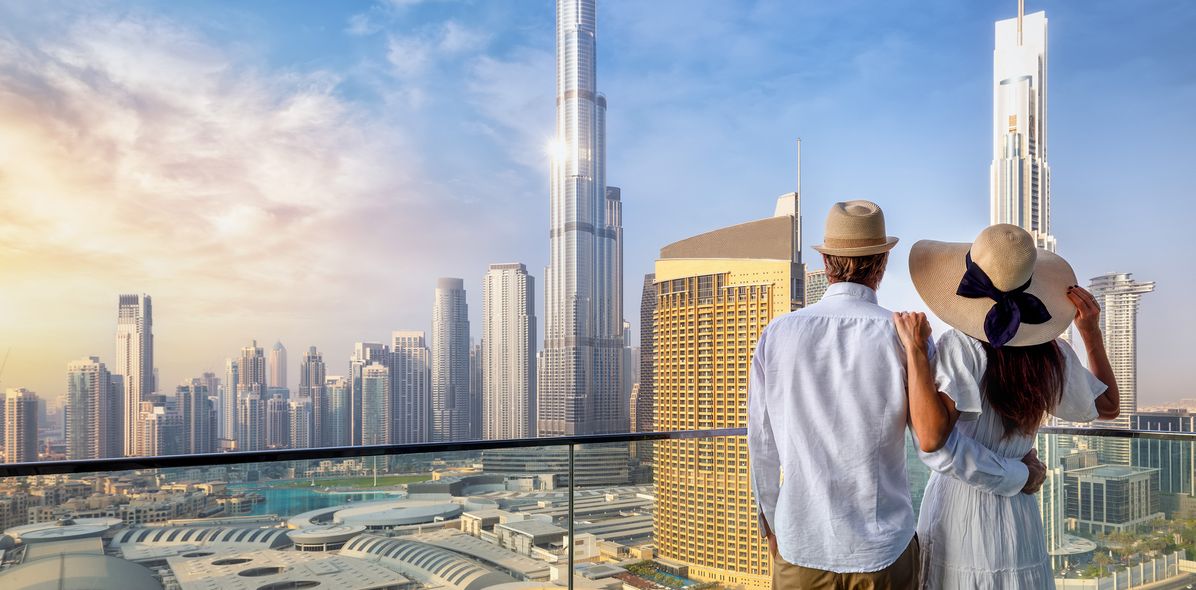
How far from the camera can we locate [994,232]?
1.52m

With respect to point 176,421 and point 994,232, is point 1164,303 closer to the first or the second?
point 994,232

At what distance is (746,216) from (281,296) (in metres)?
26.5

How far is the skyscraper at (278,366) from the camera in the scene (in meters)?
40.3

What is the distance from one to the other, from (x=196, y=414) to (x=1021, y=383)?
4200cm

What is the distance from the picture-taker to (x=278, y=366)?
1623 inches

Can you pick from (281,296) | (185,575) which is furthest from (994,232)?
(281,296)

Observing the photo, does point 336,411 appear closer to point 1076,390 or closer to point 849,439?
point 849,439

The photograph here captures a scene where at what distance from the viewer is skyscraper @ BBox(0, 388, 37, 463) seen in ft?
104

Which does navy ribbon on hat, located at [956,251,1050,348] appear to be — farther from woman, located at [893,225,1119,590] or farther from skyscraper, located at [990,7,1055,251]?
skyscraper, located at [990,7,1055,251]

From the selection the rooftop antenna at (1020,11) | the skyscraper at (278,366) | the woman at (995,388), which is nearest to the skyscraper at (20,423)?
the skyscraper at (278,366)

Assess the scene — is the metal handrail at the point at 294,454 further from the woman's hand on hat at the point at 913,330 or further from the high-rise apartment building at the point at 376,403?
the high-rise apartment building at the point at 376,403

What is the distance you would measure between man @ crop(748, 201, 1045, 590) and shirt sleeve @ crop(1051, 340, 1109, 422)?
12 cm

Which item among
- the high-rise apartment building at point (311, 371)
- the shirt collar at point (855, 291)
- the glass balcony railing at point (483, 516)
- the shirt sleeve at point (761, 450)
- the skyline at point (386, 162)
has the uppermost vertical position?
the skyline at point (386, 162)

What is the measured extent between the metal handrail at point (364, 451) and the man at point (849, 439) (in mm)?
1214
